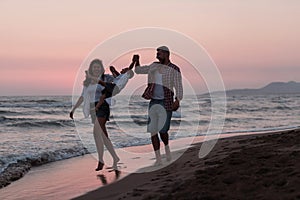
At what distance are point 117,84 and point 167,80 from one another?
0.75 meters

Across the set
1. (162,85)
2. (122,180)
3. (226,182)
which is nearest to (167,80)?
(162,85)

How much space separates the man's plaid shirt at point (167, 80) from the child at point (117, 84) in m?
0.17

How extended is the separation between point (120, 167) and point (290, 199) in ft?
13.8

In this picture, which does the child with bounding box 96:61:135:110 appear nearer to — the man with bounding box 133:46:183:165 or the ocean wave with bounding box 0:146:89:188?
the man with bounding box 133:46:183:165

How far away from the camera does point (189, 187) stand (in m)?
4.12

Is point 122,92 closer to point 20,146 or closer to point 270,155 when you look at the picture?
point 270,155

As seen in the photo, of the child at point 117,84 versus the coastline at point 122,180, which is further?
the child at point 117,84

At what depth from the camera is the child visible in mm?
6449

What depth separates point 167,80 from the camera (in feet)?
21.5

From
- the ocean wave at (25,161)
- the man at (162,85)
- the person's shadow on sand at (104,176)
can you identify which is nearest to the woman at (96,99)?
the person's shadow on sand at (104,176)

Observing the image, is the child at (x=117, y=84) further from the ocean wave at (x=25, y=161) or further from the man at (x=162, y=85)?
the ocean wave at (x=25, y=161)

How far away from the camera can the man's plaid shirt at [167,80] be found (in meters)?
6.55

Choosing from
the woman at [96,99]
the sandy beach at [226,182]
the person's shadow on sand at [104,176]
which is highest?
the woman at [96,99]

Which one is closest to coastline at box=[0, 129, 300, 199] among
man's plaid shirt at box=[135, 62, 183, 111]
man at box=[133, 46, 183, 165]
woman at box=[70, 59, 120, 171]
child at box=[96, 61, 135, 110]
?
woman at box=[70, 59, 120, 171]
